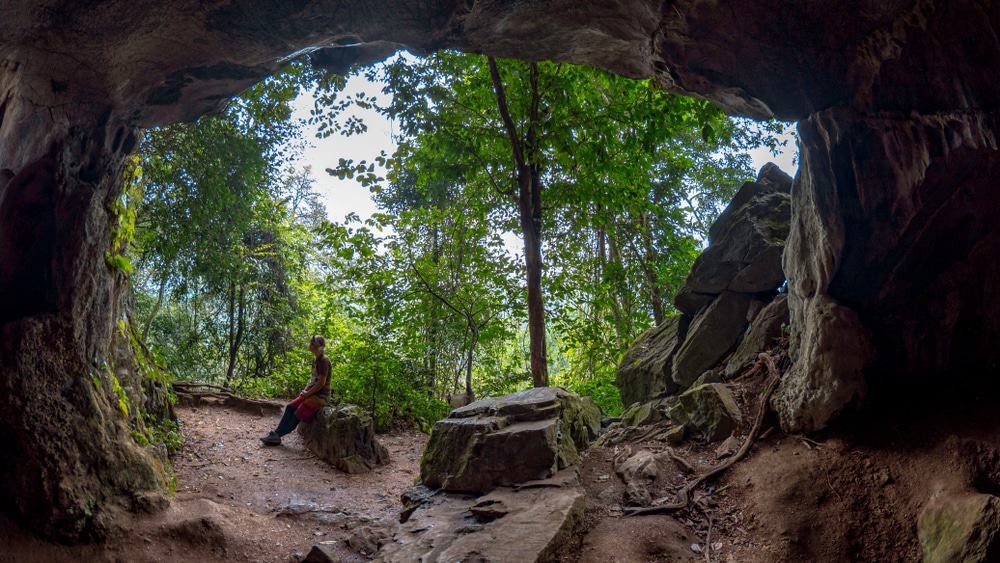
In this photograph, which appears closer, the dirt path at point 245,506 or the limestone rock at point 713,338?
the dirt path at point 245,506

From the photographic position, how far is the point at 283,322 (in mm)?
15305

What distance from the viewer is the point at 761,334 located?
6.57 m

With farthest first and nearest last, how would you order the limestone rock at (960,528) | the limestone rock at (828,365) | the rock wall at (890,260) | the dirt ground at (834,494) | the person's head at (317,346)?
the person's head at (317,346)
the limestone rock at (828,365)
the rock wall at (890,260)
the dirt ground at (834,494)
the limestone rock at (960,528)

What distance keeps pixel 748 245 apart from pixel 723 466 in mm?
3528

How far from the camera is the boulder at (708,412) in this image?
224 inches

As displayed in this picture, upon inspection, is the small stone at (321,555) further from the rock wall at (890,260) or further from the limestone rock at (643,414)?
the rock wall at (890,260)

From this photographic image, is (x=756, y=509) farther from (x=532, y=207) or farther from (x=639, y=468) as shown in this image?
(x=532, y=207)

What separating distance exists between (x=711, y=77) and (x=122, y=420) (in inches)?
263

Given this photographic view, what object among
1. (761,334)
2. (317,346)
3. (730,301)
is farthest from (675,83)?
(317,346)

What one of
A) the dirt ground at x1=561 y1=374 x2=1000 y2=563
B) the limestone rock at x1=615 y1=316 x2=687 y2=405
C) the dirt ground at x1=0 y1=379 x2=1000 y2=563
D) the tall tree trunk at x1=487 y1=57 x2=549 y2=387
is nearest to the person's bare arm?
the dirt ground at x1=0 y1=379 x2=1000 y2=563

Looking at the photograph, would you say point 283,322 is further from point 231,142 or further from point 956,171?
point 956,171

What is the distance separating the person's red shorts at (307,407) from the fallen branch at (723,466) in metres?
5.99

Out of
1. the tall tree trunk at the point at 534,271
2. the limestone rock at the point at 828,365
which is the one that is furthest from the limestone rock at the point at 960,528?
the tall tree trunk at the point at 534,271

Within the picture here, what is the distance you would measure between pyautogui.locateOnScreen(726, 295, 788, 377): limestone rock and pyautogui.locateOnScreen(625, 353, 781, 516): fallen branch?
732 millimetres
